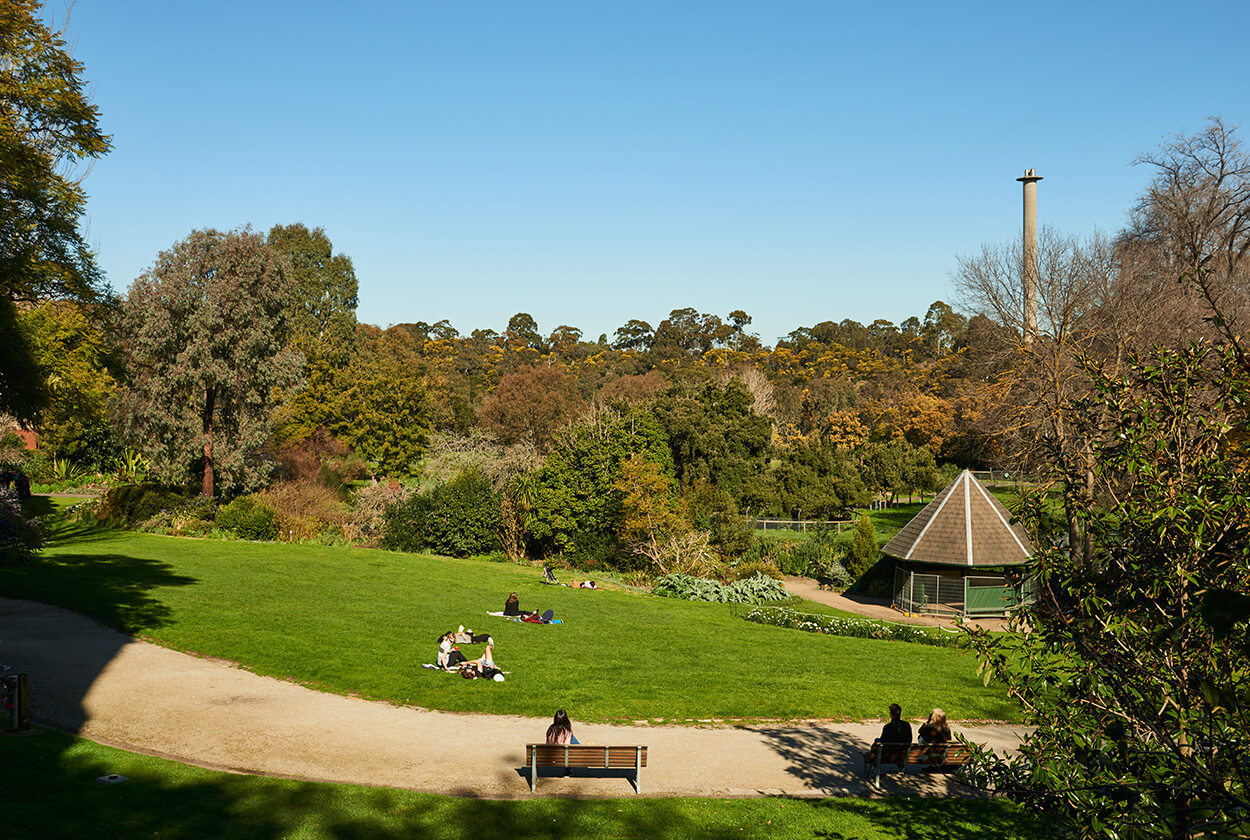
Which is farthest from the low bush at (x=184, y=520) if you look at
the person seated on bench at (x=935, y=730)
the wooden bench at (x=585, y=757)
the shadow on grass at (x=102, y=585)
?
the person seated on bench at (x=935, y=730)

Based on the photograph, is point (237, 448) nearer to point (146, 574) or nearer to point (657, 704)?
point (146, 574)

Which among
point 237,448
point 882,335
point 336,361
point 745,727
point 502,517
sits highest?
point 882,335

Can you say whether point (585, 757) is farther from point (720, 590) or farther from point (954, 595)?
point (954, 595)

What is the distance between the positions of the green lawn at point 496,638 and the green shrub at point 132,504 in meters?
3.77

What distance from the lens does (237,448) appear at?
3609 centimetres

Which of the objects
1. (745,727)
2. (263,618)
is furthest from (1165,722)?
(263,618)

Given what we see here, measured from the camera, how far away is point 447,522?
36375mm

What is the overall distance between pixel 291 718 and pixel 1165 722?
38.7ft

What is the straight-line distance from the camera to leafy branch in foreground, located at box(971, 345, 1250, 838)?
14.8ft

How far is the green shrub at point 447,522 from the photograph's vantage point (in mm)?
36219

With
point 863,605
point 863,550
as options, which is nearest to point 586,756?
point 863,605

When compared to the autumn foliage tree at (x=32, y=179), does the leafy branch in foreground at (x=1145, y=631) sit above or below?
below

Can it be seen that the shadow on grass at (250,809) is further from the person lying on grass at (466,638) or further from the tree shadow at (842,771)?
the person lying on grass at (466,638)

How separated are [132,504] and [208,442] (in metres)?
3.80
